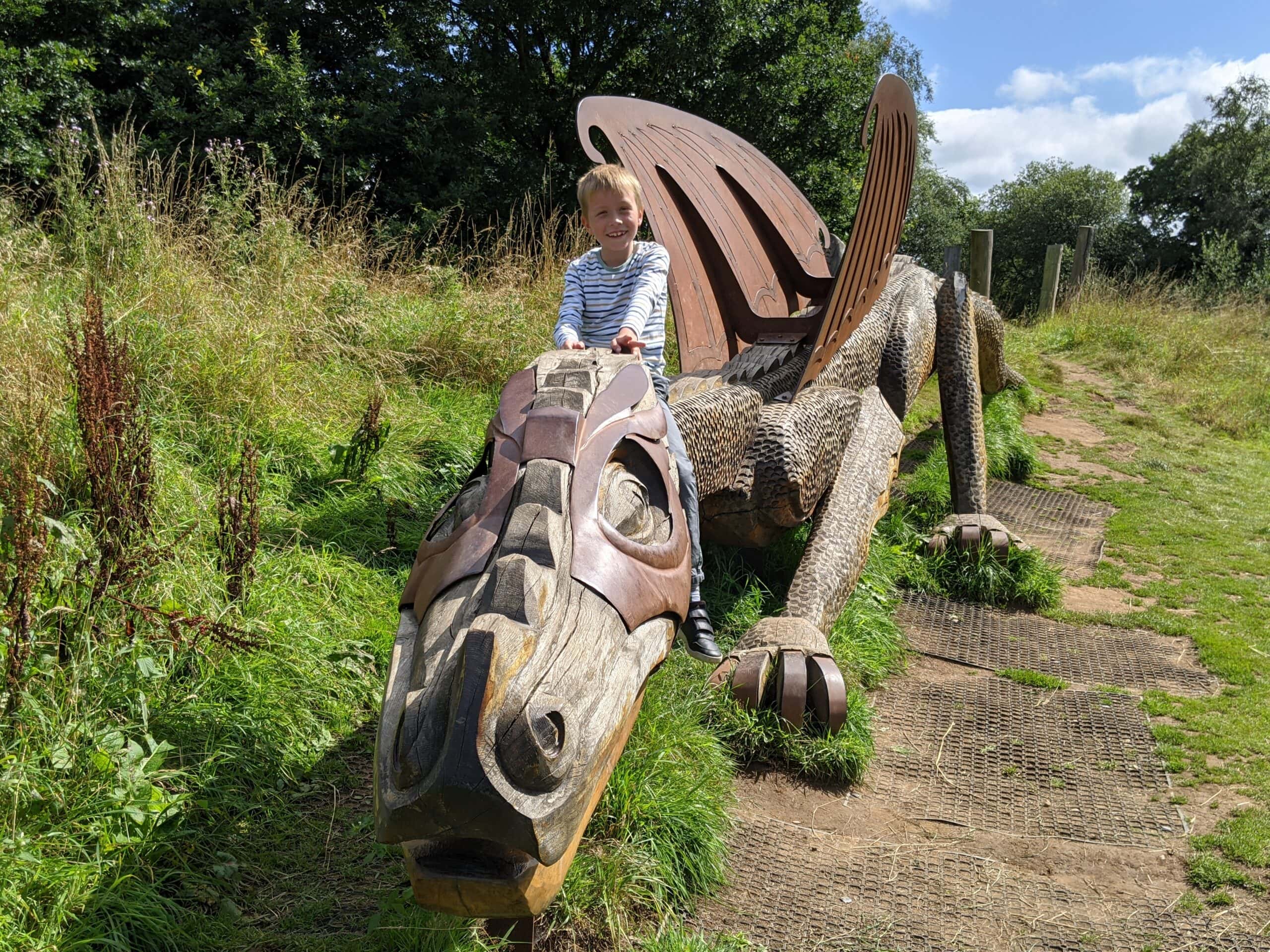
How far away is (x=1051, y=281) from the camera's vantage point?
1398cm

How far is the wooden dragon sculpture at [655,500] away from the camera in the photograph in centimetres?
147

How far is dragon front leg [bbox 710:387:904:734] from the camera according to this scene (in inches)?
122

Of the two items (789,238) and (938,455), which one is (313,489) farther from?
(938,455)

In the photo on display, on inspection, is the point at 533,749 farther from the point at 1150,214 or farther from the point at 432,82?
the point at 1150,214

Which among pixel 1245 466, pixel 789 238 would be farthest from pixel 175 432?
pixel 1245 466

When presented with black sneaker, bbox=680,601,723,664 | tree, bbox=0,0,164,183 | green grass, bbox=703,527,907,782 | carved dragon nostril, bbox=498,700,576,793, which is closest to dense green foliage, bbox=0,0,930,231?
tree, bbox=0,0,164,183

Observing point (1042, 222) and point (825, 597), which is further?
point (1042, 222)

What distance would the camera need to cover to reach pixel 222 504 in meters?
3.13

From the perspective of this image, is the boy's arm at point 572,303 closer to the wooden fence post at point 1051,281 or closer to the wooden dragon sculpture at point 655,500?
the wooden dragon sculpture at point 655,500

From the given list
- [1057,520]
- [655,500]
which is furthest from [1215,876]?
[1057,520]

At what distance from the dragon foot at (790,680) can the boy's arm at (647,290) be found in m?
1.14

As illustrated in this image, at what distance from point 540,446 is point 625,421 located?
265 millimetres

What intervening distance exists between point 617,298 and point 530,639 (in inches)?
74.6

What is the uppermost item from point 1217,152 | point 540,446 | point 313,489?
point 1217,152
